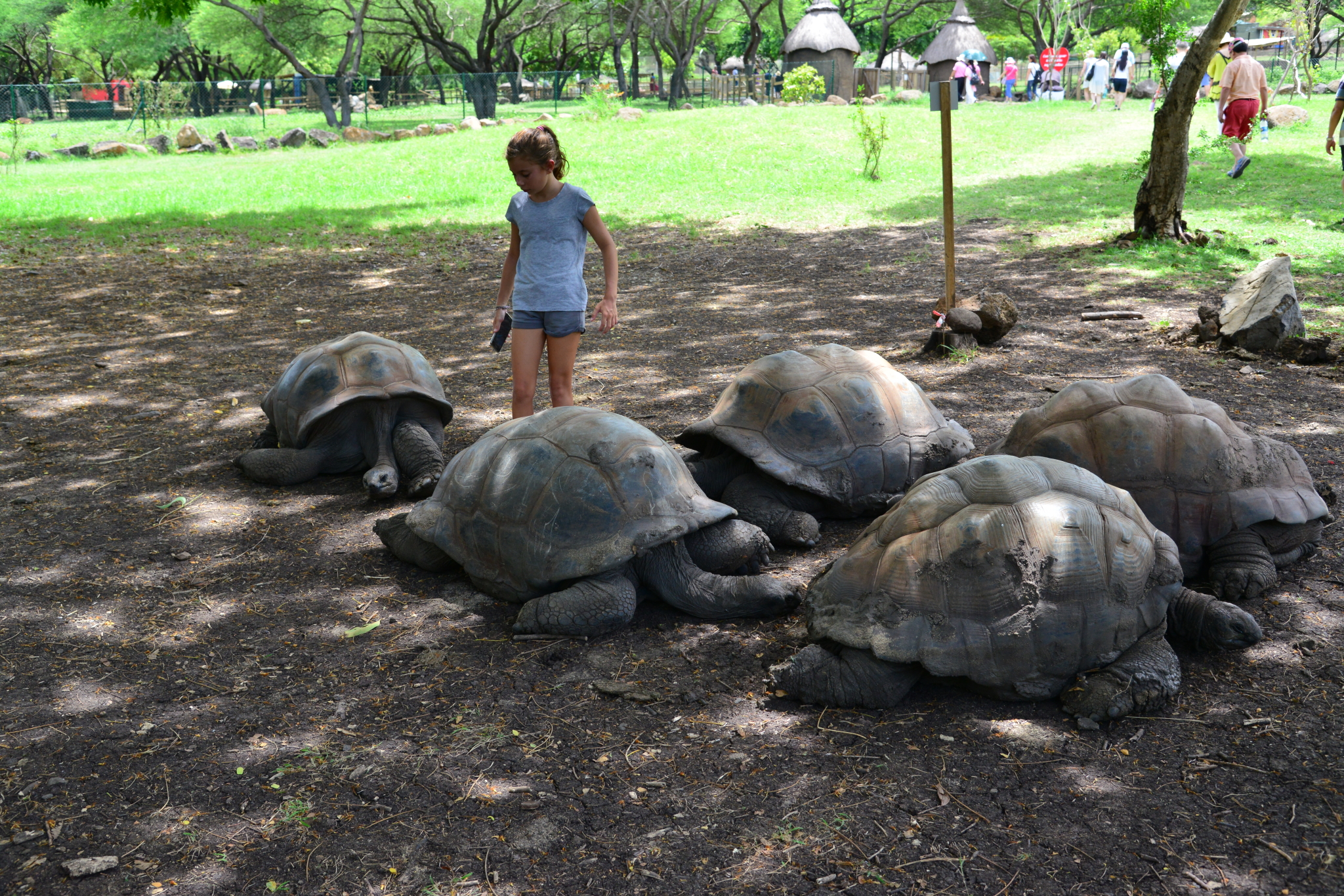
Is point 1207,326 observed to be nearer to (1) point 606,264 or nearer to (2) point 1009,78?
(1) point 606,264

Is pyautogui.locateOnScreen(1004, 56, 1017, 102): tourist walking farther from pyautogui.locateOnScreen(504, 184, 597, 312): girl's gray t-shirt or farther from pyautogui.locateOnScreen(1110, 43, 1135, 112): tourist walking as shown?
pyautogui.locateOnScreen(504, 184, 597, 312): girl's gray t-shirt

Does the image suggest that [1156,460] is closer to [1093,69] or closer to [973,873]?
[973,873]

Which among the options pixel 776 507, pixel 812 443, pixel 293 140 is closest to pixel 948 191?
pixel 812 443

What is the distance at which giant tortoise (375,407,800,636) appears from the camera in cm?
382

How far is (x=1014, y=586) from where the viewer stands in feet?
10.3

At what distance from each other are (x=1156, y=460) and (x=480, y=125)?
Result: 29.7 m

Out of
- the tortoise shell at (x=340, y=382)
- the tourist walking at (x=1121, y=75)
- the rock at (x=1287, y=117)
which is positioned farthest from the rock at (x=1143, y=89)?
the tortoise shell at (x=340, y=382)

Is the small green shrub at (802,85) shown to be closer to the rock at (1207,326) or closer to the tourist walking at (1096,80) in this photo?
the tourist walking at (1096,80)

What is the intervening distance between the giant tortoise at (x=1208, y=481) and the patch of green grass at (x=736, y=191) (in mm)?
5585

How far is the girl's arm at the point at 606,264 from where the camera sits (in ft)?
16.8

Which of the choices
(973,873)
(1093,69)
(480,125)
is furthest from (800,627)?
(1093,69)

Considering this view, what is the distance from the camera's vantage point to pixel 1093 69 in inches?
1200

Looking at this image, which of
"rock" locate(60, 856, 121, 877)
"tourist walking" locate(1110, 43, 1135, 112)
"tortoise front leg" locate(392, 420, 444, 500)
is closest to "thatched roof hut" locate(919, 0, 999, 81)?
"tourist walking" locate(1110, 43, 1135, 112)

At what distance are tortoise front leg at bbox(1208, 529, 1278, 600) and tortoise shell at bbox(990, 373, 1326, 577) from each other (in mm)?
58
